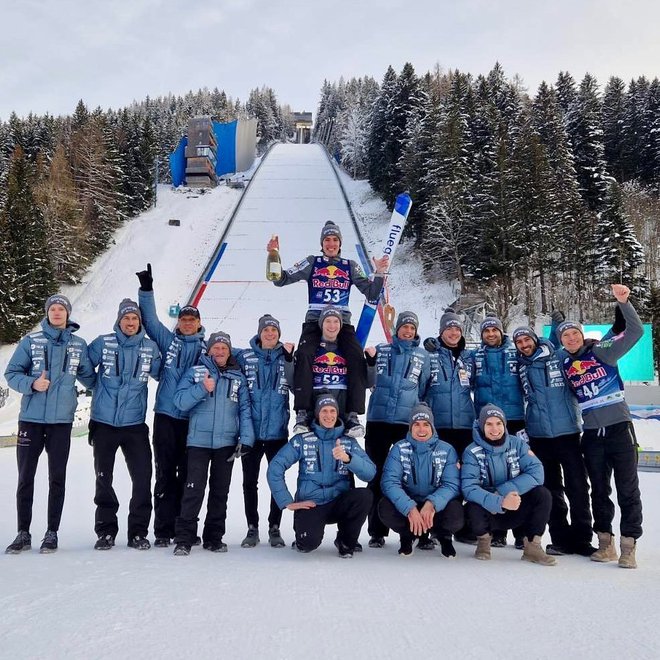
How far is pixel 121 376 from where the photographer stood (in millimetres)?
4398

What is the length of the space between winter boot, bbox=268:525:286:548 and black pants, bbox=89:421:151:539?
93 centimetres

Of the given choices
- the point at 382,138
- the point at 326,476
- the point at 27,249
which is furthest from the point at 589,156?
the point at 326,476

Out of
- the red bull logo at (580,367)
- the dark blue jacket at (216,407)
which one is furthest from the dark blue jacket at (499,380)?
the dark blue jacket at (216,407)

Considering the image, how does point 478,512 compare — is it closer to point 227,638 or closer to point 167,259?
point 227,638

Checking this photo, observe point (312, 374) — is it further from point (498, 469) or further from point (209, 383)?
point (498, 469)

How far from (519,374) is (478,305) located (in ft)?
66.0

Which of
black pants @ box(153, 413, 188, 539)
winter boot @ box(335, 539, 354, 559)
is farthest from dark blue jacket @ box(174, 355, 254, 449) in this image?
winter boot @ box(335, 539, 354, 559)

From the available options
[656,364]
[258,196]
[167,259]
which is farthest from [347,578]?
[258,196]

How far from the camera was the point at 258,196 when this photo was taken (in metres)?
43.8

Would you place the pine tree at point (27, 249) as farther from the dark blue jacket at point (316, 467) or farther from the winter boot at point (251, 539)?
the dark blue jacket at point (316, 467)

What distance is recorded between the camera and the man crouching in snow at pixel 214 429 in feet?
13.9

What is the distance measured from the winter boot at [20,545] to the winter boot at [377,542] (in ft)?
8.08

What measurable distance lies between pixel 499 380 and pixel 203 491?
2.48m

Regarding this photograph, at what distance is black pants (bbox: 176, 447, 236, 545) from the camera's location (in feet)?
13.5
